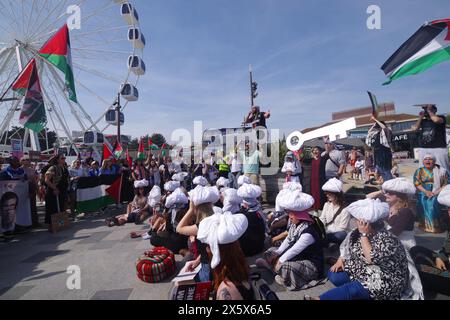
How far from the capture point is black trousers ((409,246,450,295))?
233cm

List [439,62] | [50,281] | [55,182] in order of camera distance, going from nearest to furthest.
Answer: [50,281] < [439,62] < [55,182]

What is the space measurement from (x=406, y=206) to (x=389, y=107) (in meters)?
54.0

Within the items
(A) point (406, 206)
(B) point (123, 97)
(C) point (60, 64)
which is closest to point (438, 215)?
(A) point (406, 206)

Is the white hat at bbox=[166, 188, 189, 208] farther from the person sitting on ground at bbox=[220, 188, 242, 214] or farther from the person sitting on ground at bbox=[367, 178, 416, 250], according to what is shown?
the person sitting on ground at bbox=[367, 178, 416, 250]

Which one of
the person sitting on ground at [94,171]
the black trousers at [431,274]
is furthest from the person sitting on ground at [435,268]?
the person sitting on ground at [94,171]

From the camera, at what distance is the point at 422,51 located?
4.43 meters

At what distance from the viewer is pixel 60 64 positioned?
339 inches

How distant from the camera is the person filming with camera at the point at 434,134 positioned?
425 centimetres

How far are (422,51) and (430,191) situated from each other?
2499 mm

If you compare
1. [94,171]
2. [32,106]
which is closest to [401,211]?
[94,171]

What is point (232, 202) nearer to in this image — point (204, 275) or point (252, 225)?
point (252, 225)

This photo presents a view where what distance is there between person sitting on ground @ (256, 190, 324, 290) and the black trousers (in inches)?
36.6

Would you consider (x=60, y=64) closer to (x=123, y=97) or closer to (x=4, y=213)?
(x=4, y=213)

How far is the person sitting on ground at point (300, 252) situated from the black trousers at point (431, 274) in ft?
3.05
